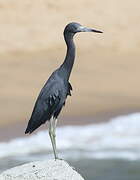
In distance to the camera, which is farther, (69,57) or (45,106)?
(69,57)

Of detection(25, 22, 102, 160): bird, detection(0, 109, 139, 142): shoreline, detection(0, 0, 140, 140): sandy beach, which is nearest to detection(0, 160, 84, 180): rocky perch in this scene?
detection(25, 22, 102, 160): bird

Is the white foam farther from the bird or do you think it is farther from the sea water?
the bird

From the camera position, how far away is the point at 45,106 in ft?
31.8

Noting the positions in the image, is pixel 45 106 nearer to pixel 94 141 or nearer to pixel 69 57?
pixel 69 57

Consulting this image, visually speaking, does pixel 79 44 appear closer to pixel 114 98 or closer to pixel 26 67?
pixel 26 67

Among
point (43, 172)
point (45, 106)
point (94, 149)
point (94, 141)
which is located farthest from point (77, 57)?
point (43, 172)

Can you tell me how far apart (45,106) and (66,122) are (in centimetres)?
694

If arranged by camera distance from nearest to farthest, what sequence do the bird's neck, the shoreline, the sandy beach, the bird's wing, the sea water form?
the bird's wing < the bird's neck < the sea water < the shoreline < the sandy beach

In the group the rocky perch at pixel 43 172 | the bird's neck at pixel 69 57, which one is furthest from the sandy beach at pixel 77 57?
the rocky perch at pixel 43 172

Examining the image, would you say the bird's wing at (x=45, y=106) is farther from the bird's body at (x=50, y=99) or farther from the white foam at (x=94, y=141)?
the white foam at (x=94, y=141)

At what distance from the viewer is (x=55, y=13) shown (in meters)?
21.8

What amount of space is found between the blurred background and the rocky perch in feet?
15.6

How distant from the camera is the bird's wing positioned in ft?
31.7

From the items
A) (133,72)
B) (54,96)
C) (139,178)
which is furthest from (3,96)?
(54,96)
